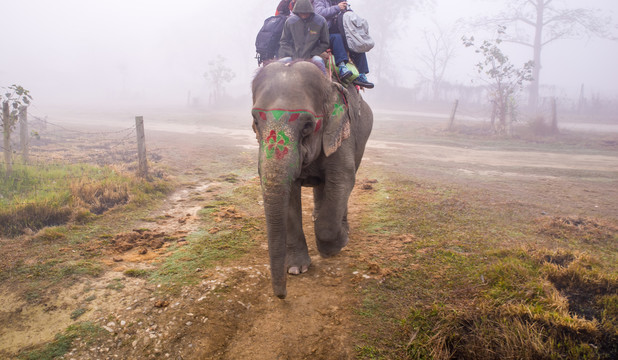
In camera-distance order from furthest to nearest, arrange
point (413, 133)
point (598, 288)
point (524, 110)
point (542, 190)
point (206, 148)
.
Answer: point (524, 110) < point (413, 133) < point (206, 148) < point (542, 190) < point (598, 288)

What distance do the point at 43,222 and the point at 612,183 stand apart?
11.7m

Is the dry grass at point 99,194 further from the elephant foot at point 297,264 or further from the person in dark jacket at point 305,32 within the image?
the person in dark jacket at point 305,32

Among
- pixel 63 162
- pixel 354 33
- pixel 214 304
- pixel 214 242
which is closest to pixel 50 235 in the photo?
pixel 214 242

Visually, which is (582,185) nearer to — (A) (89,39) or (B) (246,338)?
(B) (246,338)

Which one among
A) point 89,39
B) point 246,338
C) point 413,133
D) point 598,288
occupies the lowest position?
point 246,338

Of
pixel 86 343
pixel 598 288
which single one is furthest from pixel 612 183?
pixel 86 343

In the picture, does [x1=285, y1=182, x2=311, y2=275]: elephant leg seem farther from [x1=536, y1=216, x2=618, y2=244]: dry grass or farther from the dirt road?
[x1=536, y1=216, x2=618, y2=244]: dry grass

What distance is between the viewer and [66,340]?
322cm

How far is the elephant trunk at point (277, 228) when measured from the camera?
315 cm

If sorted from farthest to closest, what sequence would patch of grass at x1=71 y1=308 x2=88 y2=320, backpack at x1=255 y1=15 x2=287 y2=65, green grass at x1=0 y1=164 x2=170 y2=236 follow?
1. green grass at x1=0 y1=164 x2=170 y2=236
2. backpack at x1=255 y1=15 x2=287 y2=65
3. patch of grass at x1=71 y1=308 x2=88 y2=320

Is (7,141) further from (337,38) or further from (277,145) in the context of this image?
(277,145)

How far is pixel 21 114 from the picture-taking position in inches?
402

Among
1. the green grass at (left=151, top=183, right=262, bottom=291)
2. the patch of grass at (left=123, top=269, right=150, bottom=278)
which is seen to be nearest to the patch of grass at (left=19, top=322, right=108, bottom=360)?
the green grass at (left=151, top=183, right=262, bottom=291)

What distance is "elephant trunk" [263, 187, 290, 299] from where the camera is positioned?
315 centimetres
